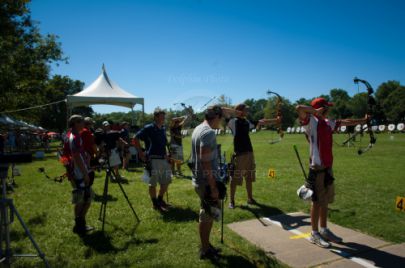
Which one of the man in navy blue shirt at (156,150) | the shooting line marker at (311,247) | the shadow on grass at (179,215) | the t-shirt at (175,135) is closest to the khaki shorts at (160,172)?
the man in navy blue shirt at (156,150)

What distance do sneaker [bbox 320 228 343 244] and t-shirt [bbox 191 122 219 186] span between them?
2.17 meters

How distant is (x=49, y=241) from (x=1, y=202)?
181 cm

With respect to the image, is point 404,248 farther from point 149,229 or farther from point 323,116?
point 149,229

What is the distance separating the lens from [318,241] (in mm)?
4355

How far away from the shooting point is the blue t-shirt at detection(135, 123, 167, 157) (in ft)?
19.7

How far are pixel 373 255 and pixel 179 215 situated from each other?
3532 mm

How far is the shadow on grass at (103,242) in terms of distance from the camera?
444 cm

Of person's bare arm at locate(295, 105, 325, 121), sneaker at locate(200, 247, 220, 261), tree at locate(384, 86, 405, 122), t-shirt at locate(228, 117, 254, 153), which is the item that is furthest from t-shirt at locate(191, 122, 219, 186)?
tree at locate(384, 86, 405, 122)

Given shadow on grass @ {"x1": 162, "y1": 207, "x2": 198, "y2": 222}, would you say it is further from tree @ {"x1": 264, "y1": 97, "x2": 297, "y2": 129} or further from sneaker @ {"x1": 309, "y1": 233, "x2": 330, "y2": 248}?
tree @ {"x1": 264, "y1": 97, "x2": 297, "y2": 129}

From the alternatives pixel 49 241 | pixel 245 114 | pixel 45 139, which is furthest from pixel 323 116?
pixel 45 139

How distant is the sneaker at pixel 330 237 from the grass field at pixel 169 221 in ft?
2.61

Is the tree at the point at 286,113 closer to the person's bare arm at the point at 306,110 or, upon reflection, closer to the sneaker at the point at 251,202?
the person's bare arm at the point at 306,110

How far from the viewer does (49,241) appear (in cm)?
479

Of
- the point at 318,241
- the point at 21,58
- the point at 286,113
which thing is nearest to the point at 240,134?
the point at 318,241
